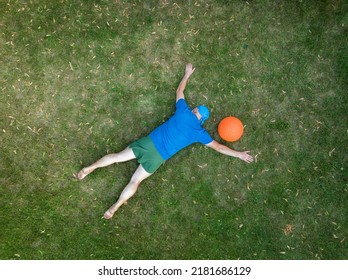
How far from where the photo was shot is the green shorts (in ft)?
23.5

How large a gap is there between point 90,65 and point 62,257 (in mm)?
3800

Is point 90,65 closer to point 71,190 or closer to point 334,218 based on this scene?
point 71,190

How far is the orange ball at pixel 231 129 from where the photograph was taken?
7293 mm

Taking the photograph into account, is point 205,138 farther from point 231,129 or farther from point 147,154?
point 147,154

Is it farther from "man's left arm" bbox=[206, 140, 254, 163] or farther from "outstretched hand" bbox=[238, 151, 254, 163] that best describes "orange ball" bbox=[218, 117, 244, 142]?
"outstretched hand" bbox=[238, 151, 254, 163]

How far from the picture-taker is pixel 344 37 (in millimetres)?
7926

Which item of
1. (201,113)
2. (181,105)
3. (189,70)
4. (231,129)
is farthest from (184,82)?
(231,129)

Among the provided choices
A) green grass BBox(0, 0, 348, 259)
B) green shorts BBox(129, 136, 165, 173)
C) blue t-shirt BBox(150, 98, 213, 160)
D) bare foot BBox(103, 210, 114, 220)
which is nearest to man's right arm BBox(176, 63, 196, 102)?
green grass BBox(0, 0, 348, 259)

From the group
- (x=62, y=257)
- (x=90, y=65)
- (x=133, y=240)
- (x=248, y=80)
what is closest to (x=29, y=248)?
(x=62, y=257)

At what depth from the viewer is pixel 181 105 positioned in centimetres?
730

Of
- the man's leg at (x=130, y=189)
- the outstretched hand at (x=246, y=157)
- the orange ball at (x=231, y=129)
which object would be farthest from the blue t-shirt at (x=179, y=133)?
the outstretched hand at (x=246, y=157)

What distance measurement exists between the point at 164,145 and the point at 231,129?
4.23 feet

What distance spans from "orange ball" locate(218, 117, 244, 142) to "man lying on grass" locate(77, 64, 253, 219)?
0.69 ft

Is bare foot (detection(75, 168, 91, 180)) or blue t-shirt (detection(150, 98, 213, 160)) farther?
bare foot (detection(75, 168, 91, 180))
